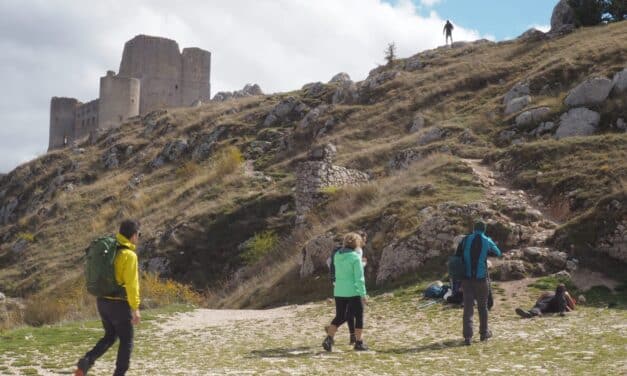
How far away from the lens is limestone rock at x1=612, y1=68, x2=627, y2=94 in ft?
86.2

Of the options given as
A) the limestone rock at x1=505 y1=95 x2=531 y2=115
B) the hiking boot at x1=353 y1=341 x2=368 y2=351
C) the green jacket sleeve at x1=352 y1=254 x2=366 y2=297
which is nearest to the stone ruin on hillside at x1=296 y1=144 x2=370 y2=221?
the limestone rock at x1=505 y1=95 x2=531 y2=115

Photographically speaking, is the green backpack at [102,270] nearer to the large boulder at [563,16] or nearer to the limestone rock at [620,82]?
the limestone rock at [620,82]

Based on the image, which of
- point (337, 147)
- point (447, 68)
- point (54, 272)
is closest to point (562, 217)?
point (337, 147)

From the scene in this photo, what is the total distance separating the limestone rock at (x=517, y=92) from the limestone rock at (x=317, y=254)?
50.1 ft

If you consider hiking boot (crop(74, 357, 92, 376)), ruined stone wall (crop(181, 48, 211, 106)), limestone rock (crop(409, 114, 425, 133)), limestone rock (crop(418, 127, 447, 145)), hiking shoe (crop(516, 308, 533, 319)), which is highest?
ruined stone wall (crop(181, 48, 211, 106))

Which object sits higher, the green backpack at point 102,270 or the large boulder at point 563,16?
the large boulder at point 563,16

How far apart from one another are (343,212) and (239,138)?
2352cm

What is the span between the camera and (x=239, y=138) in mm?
46812

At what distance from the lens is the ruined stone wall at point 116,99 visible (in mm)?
66188

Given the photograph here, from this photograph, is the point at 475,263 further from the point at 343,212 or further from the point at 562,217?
the point at 343,212

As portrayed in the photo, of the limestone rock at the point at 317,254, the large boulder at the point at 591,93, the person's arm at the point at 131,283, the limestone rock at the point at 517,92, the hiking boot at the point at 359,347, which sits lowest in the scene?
the hiking boot at the point at 359,347

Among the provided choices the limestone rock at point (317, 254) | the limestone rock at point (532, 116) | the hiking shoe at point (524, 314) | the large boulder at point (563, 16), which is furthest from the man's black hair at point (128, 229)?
the large boulder at point (563, 16)

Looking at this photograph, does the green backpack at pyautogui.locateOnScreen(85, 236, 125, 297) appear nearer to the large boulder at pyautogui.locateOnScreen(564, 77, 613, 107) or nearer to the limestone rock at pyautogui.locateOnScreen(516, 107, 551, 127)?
the limestone rock at pyautogui.locateOnScreen(516, 107, 551, 127)

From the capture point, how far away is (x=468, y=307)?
11.0 m
